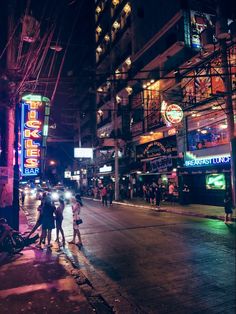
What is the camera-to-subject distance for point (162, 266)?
7801 mm

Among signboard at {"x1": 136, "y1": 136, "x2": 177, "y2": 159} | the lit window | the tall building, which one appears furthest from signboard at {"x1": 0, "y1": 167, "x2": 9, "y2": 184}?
the lit window

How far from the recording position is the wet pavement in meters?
5.60

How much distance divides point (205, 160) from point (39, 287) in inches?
688

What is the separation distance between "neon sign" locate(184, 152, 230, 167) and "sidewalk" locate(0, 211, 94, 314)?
1422 centimetres

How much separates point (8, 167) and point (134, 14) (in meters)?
31.7

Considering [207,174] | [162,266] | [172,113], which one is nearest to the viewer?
[162,266]

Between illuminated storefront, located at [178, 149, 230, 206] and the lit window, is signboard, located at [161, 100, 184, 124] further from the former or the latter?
the lit window

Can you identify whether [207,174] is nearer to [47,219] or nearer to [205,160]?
[205,160]

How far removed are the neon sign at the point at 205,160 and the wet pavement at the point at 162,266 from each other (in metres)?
7.09

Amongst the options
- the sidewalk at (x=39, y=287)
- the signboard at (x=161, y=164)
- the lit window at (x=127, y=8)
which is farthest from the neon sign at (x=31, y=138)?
the lit window at (x=127, y=8)

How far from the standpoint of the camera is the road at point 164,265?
5648 mm

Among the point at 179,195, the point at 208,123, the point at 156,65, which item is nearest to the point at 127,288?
the point at 208,123

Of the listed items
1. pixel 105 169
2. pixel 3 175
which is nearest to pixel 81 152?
pixel 105 169

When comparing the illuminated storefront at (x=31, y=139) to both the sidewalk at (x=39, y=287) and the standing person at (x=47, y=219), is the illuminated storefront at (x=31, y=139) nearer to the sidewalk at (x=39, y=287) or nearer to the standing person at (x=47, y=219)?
the standing person at (x=47, y=219)
